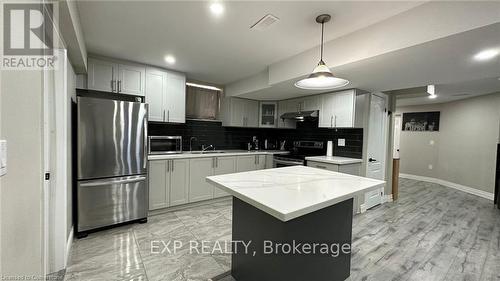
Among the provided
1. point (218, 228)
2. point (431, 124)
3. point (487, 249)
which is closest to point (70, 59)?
point (218, 228)

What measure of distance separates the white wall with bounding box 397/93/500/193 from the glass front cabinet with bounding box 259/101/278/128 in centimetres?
435

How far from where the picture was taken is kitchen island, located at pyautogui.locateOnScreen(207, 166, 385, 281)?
1.28 metres

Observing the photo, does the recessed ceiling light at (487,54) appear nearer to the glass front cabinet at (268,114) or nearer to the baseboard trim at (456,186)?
the glass front cabinet at (268,114)

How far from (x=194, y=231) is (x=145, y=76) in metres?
2.51

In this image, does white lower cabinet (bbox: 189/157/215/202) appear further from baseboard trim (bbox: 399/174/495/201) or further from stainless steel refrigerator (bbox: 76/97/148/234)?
baseboard trim (bbox: 399/174/495/201)

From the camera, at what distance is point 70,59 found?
7.51 ft

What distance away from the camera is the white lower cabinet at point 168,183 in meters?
3.11

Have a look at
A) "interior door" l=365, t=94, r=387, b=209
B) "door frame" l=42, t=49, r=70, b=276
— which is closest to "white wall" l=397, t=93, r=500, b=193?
"interior door" l=365, t=94, r=387, b=209

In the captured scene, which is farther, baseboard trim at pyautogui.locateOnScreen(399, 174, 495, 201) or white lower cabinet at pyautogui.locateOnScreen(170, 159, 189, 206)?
baseboard trim at pyautogui.locateOnScreen(399, 174, 495, 201)

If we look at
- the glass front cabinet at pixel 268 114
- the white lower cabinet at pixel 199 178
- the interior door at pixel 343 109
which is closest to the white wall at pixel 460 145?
the interior door at pixel 343 109

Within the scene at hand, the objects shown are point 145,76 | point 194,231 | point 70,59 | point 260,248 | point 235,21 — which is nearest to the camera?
point 260,248

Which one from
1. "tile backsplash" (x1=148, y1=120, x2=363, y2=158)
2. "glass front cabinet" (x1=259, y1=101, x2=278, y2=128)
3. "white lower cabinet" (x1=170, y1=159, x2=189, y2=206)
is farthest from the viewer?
"glass front cabinet" (x1=259, y1=101, x2=278, y2=128)

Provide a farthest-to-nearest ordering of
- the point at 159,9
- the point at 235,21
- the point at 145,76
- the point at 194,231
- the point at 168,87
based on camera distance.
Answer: the point at 168,87 → the point at 145,76 → the point at 194,231 → the point at 235,21 → the point at 159,9

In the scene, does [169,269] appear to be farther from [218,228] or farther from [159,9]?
[159,9]
